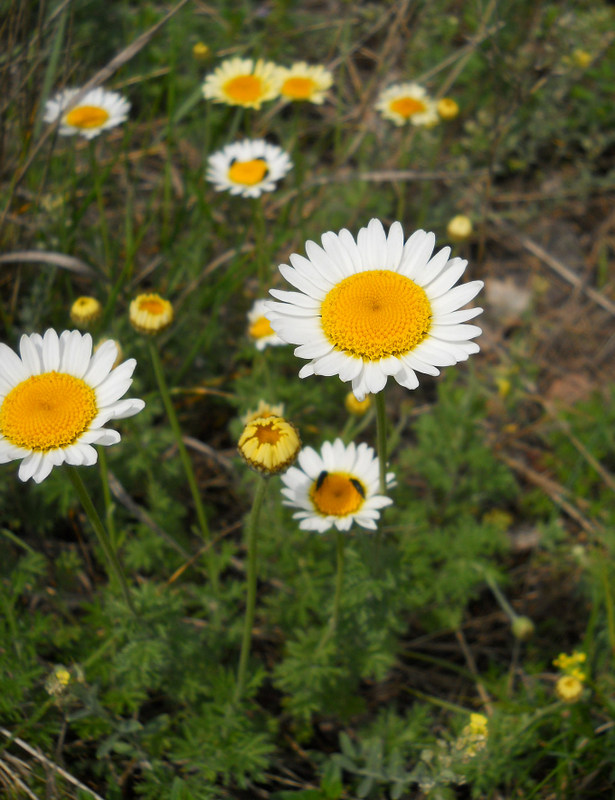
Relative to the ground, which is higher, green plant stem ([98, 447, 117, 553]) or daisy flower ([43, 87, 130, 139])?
daisy flower ([43, 87, 130, 139])

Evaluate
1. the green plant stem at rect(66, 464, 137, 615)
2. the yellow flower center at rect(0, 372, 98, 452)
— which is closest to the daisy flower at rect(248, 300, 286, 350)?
the yellow flower center at rect(0, 372, 98, 452)

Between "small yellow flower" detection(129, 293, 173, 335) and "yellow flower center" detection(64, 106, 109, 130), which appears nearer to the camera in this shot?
"small yellow flower" detection(129, 293, 173, 335)

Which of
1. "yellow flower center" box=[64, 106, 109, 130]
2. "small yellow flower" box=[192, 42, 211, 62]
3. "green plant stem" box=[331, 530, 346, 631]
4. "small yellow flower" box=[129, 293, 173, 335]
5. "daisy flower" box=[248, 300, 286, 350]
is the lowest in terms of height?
"green plant stem" box=[331, 530, 346, 631]

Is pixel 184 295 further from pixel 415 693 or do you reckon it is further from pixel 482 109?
pixel 482 109

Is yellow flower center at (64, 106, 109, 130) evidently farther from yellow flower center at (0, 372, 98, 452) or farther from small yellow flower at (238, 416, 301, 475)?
small yellow flower at (238, 416, 301, 475)

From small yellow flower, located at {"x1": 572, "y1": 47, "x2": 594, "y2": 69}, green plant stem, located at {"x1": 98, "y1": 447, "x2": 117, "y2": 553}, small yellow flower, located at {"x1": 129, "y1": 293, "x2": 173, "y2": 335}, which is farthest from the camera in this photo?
small yellow flower, located at {"x1": 572, "y1": 47, "x2": 594, "y2": 69}

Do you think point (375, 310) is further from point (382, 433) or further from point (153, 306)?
point (153, 306)
